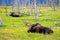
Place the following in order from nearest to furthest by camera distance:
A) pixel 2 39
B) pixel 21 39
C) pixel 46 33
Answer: pixel 2 39
pixel 21 39
pixel 46 33

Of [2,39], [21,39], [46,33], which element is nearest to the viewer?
[2,39]

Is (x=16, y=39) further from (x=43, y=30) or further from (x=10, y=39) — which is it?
(x=43, y=30)

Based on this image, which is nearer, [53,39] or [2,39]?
[2,39]

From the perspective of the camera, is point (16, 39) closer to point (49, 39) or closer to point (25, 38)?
point (25, 38)

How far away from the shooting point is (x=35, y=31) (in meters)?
29.5

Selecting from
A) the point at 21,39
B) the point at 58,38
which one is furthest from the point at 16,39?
the point at 58,38

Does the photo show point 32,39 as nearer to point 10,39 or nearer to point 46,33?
point 10,39

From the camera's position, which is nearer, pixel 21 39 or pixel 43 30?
pixel 21 39

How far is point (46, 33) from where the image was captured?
28141mm

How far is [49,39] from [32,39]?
162 centimetres

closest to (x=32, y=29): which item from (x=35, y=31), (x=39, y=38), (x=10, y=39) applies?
(x=35, y=31)

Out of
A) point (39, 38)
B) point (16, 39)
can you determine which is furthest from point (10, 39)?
point (39, 38)

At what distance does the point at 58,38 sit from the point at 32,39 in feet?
9.08

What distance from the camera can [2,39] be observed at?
74.1ft
